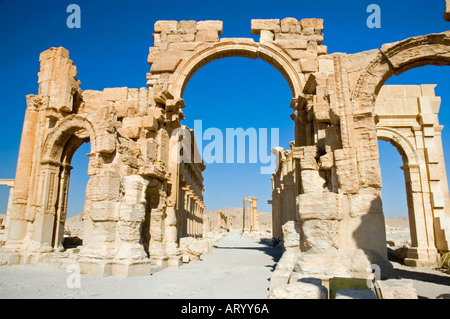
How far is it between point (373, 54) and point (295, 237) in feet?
15.6

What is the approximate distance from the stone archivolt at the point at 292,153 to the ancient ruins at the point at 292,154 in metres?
0.03

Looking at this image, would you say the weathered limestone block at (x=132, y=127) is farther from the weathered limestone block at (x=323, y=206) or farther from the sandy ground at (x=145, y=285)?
the weathered limestone block at (x=323, y=206)

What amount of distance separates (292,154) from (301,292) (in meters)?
4.10

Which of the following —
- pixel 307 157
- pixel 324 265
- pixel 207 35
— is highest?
pixel 207 35

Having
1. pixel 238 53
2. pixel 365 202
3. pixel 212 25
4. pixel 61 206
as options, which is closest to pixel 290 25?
pixel 238 53

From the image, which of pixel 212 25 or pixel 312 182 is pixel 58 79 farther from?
pixel 312 182

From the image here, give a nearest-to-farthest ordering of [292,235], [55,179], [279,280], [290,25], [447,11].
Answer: [279,280] → [447,11] → [292,235] → [55,179] → [290,25]

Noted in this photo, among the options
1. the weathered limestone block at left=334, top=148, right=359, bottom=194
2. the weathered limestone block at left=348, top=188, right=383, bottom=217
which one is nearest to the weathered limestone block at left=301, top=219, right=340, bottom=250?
the weathered limestone block at left=348, top=188, right=383, bottom=217

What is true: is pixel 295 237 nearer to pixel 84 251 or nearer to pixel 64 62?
pixel 84 251

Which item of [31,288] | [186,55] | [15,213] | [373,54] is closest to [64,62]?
[186,55]

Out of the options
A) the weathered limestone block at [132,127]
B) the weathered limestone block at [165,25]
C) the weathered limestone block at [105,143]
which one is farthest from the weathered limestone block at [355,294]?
the weathered limestone block at [165,25]

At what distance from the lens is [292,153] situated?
7945 mm

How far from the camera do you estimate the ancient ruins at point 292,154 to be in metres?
6.14
